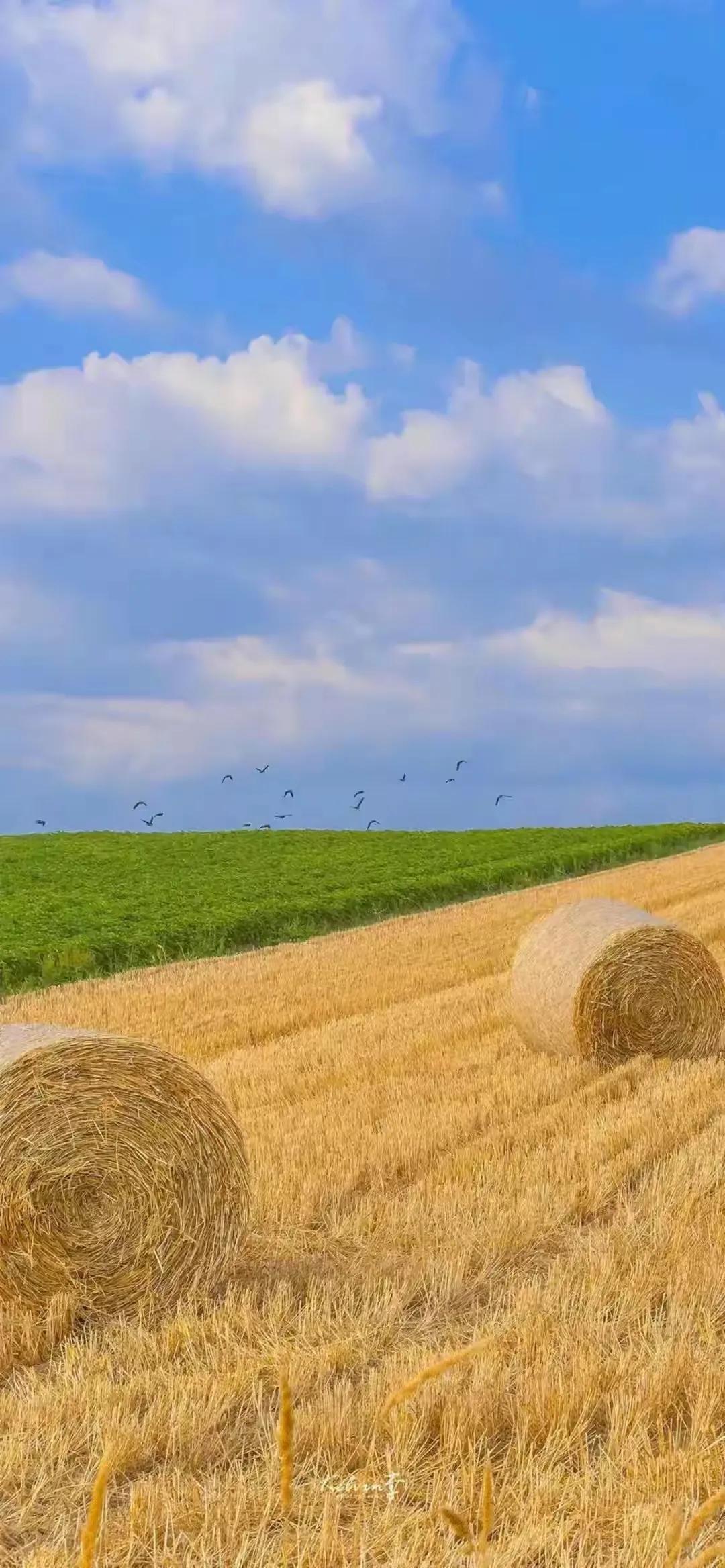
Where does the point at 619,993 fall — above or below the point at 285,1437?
below

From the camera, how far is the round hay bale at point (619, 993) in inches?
440

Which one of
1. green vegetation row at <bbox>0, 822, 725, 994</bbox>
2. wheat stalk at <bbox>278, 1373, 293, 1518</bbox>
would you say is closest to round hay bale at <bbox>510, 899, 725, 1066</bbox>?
green vegetation row at <bbox>0, 822, 725, 994</bbox>

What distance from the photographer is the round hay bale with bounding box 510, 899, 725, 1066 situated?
1118 centimetres

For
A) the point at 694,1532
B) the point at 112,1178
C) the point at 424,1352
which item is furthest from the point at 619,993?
the point at 694,1532

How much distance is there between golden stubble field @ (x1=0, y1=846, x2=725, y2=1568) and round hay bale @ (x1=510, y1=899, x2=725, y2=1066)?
2.87ft

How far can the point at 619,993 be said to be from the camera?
1126cm

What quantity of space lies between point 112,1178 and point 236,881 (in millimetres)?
24171

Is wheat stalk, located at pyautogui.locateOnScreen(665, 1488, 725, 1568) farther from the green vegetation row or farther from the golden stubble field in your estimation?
the green vegetation row

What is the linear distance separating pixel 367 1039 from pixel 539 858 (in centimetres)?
2349

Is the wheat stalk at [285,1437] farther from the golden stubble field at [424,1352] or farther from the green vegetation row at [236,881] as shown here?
the green vegetation row at [236,881]

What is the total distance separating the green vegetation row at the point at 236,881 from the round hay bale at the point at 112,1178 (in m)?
11.4

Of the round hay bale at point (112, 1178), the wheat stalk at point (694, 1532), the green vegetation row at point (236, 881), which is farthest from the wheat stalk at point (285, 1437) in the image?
the green vegetation row at point (236, 881)

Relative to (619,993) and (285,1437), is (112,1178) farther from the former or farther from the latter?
(619,993)

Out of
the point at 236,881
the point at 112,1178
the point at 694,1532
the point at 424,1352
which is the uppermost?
the point at 236,881
